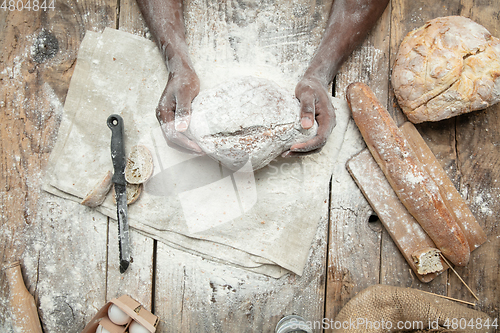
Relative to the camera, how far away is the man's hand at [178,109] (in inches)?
35.4

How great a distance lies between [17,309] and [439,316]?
1.48 m

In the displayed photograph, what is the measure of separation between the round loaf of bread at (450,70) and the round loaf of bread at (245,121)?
1.35ft

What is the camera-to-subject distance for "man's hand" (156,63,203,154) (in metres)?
0.90

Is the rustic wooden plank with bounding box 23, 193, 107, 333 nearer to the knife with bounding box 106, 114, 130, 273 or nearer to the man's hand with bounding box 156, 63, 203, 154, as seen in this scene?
the knife with bounding box 106, 114, 130, 273

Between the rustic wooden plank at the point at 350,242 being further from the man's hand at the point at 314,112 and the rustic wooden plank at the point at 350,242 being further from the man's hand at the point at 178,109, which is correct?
the man's hand at the point at 178,109

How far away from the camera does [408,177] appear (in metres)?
0.96

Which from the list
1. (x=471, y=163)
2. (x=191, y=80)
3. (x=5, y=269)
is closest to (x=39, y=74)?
(x=191, y=80)

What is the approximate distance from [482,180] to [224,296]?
107 centimetres

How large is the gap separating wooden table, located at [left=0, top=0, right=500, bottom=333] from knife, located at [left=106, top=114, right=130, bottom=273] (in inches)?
2.2

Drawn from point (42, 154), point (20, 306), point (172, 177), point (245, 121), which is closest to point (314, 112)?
point (245, 121)

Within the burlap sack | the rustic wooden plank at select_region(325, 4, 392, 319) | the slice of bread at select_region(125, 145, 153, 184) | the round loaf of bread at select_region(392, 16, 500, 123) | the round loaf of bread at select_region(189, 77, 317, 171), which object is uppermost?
the round loaf of bread at select_region(392, 16, 500, 123)

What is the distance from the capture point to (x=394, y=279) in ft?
3.53

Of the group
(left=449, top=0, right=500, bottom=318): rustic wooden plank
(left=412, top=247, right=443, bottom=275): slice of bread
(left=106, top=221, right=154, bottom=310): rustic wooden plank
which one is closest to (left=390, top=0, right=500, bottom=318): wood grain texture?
(left=449, top=0, right=500, bottom=318): rustic wooden plank

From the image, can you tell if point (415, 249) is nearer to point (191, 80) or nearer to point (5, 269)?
point (191, 80)
